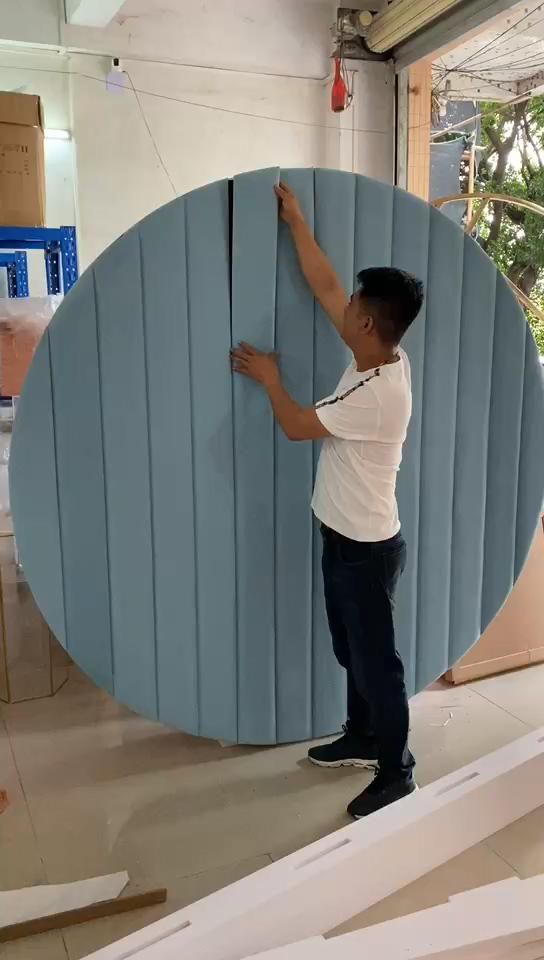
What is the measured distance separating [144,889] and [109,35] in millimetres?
3633

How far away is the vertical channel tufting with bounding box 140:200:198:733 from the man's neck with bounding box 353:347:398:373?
44 centimetres

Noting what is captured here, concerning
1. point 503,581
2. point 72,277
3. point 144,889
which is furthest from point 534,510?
point 72,277

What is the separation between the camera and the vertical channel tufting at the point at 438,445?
2.33 metres

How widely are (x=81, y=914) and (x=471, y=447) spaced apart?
1.58 meters

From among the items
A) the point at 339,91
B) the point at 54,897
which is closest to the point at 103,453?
the point at 54,897

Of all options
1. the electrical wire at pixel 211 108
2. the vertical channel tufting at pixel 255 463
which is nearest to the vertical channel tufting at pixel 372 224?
the vertical channel tufting at pixel 255 463

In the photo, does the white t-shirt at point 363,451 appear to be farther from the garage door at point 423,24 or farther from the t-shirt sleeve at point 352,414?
the garage door at point 423,24

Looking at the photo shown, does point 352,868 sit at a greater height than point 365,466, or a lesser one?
lesser

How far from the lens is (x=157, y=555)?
2.18 meters

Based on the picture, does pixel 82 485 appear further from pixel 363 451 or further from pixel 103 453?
pixel 363 451

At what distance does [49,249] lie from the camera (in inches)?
115

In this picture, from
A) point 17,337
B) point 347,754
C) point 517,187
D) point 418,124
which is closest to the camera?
point 347,754

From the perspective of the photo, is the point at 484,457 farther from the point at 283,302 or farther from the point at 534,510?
the point at 283,302

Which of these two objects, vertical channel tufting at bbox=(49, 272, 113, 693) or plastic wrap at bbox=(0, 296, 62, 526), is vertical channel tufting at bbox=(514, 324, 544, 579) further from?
plastic wrap at bbox=(0, 296, 62, 526)
